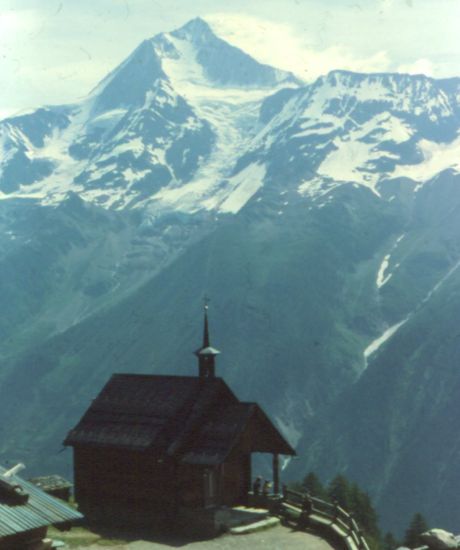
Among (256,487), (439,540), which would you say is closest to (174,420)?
(256,487)

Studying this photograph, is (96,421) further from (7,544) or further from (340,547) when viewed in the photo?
(7,544)

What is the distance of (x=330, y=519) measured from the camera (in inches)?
2005

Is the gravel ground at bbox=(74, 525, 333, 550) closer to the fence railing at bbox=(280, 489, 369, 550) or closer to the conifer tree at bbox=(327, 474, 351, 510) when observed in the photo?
the fence railing at bbox=(280, 489, 369, 550)

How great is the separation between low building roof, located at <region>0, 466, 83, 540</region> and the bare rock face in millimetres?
12672

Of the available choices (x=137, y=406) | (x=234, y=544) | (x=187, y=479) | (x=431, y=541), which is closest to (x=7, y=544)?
(x=431, y=541)

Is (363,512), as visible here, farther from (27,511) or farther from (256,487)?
(27,511)

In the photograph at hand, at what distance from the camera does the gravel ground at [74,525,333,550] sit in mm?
47469

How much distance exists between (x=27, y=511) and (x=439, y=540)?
14.5 metres

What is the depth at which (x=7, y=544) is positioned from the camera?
32.1 metres

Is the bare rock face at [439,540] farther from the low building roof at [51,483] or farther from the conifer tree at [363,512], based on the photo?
the conifer tree at [363,512]

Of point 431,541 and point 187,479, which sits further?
point 187,479

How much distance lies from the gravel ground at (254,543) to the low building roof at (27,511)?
1339 cm

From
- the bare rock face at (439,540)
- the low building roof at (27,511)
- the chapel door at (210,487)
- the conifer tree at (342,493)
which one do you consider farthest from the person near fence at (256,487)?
the conifer tree at (342,493)

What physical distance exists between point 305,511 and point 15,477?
72.1 feet
